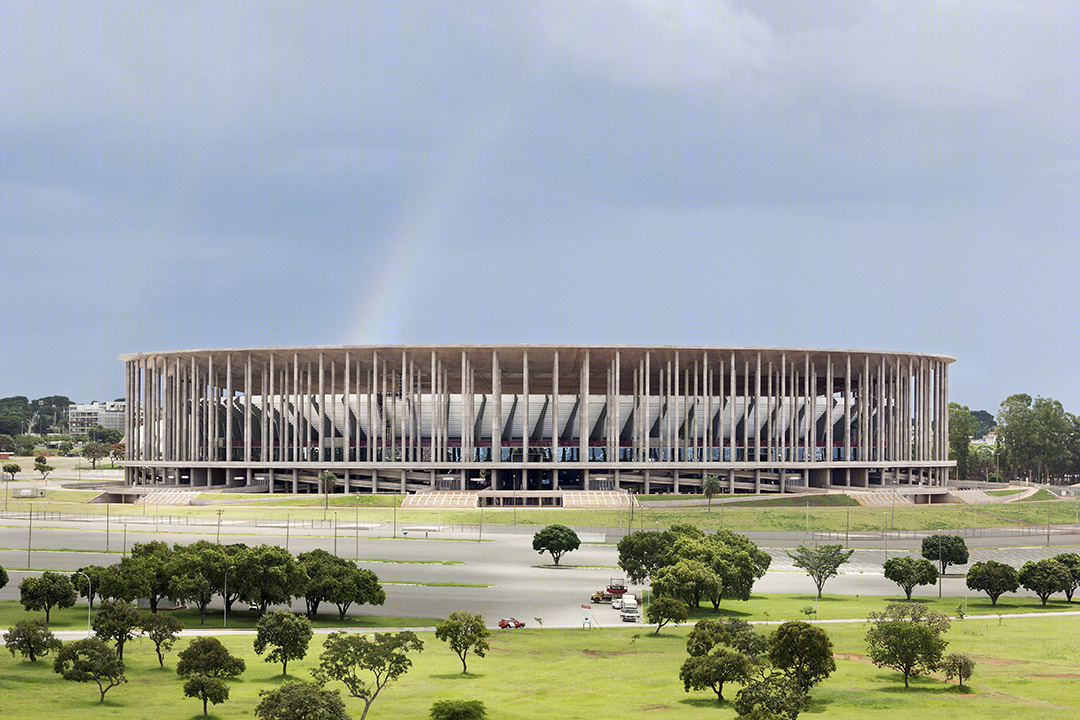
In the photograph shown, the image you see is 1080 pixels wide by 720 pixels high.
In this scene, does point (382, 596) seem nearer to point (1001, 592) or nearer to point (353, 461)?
point (1001, 592)

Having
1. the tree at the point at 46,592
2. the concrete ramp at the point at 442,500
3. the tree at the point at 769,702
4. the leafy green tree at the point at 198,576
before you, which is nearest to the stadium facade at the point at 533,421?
the concrete ramp at the point at 442,500

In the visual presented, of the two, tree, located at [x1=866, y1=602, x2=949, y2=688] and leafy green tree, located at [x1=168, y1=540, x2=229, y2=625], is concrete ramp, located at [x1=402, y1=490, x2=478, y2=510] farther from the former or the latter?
tree, located at [x1=866, y1=602, x2=949, y2=688]

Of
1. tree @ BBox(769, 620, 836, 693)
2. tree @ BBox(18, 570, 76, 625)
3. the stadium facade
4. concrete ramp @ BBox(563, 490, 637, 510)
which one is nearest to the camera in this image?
tree @ BBox(769, 620, 836, 693)

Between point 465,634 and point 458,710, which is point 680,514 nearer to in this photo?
point 465,634

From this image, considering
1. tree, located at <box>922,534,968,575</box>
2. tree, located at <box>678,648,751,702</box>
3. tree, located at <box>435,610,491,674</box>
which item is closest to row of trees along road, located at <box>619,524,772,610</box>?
tree, located at <box>435,610,491,674</box>

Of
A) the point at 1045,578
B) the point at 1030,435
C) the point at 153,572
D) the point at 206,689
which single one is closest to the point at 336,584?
the point at 153,572
